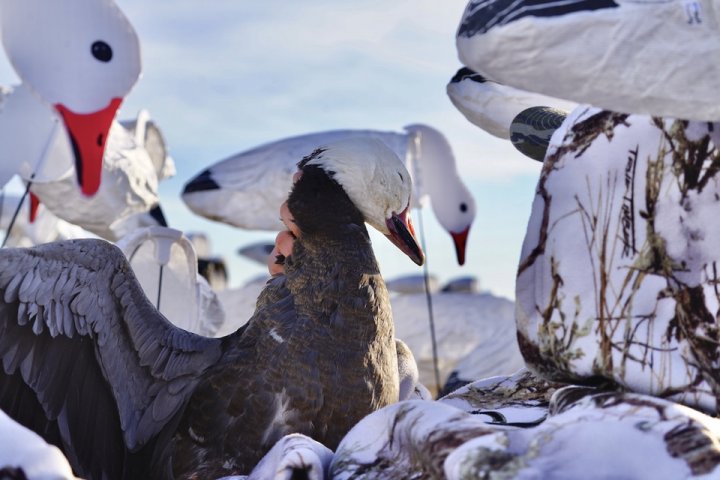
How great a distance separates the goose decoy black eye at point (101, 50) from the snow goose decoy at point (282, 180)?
4.99 feet

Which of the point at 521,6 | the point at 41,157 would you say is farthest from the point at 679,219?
the point at 41,157

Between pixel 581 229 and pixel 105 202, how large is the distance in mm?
2962

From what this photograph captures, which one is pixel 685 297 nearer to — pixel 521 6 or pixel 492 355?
pixel 521 6

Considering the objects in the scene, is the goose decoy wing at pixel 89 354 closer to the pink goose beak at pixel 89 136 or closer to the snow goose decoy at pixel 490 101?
the snow goose decoy at pixel 490 101

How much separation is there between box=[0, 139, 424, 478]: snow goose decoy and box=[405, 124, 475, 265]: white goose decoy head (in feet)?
12.6

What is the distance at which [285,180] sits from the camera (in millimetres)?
4438

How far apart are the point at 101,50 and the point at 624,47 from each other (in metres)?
2.34

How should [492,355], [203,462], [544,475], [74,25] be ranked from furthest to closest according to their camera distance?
[492,355]
[74,25]
[203,462]
[544,475]

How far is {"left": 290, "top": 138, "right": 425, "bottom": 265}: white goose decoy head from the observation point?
1.20 metres

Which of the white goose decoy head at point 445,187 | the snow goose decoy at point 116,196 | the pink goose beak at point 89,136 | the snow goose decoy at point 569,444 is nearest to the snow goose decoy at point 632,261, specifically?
the snow goose decoy at point 569,444

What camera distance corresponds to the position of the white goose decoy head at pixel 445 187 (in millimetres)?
5195

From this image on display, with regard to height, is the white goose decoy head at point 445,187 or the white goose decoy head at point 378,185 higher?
the white goose decoy head at point 378,185

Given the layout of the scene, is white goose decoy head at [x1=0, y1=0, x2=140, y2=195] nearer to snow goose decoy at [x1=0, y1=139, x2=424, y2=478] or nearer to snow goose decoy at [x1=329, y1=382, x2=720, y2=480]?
snow goose decoy at [x1=0, y1=139, x2=424, y2=478]

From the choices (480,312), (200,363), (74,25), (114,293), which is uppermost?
(74,25)
